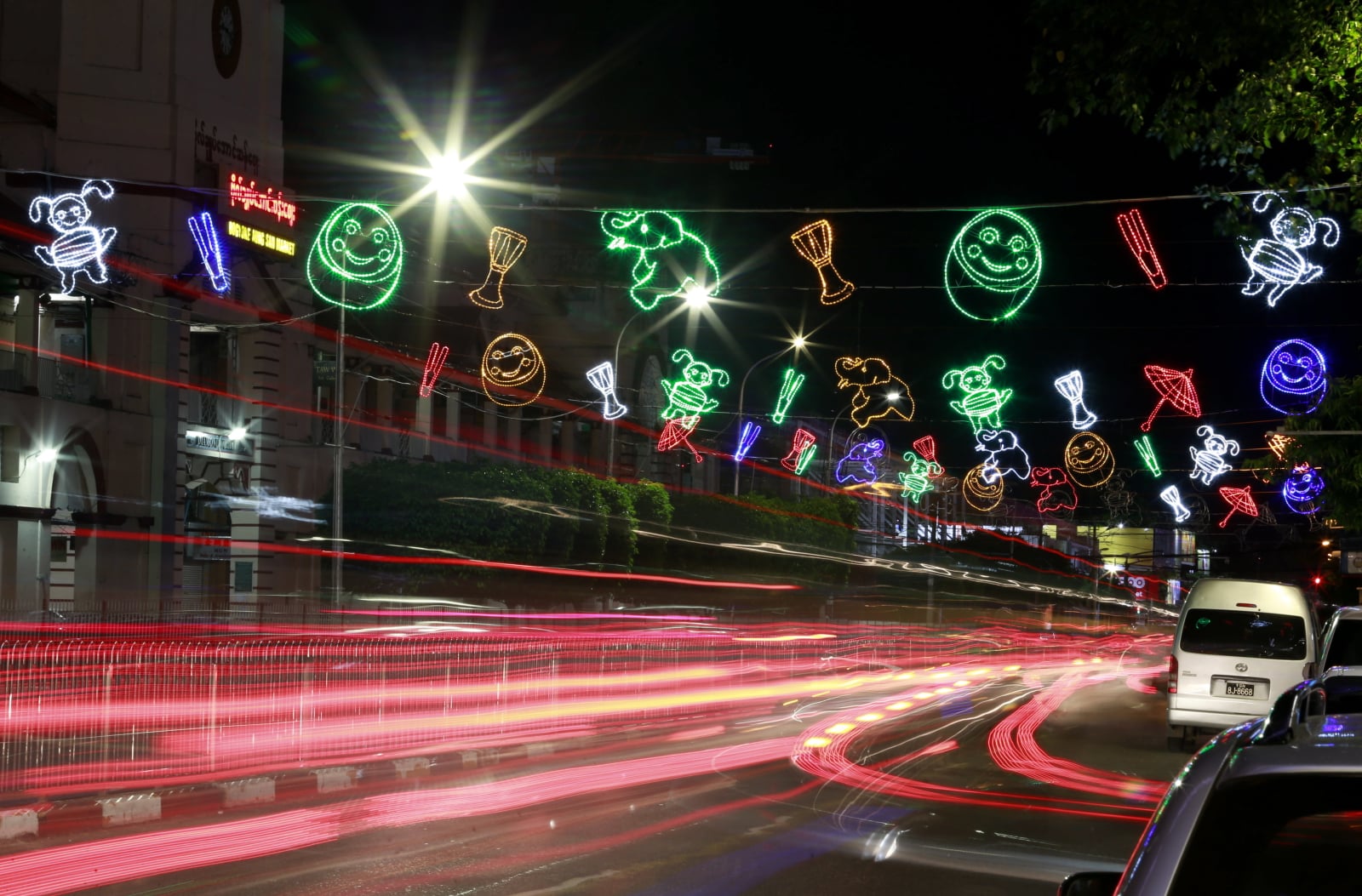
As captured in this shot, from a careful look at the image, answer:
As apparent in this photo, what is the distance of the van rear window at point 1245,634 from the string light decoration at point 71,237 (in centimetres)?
2311

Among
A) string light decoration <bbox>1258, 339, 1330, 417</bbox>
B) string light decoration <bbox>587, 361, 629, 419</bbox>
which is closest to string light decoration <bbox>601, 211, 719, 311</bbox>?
string light decoration <bbox>1258, 339, 1330, 417</bbox>

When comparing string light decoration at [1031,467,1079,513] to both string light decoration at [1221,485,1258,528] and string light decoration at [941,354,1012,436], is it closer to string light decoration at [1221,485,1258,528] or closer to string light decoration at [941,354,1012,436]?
string light decoration at [1221,485,1258,528]

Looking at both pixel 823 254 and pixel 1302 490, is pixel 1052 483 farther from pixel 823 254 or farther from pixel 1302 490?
pixel 823 254

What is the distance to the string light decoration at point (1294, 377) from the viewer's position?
22.9m

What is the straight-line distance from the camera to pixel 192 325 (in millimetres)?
39000

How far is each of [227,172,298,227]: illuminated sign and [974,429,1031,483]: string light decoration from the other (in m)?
19.0

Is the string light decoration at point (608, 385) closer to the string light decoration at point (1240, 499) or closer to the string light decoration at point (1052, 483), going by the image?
the string light decoration at point (1052, 483)

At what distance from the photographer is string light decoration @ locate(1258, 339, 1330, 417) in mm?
22891

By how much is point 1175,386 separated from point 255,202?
2457cm

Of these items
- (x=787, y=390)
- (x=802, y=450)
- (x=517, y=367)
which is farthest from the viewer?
(x=802, y=450)

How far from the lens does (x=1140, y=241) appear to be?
582 inches

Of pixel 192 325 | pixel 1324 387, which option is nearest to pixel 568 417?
pixel 192 325

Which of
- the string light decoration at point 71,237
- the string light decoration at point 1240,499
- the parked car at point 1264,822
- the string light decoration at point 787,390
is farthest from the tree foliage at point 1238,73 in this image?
the string light decoration at point 1240,499

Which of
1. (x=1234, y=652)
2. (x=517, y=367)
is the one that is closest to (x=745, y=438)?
(x=517, y=367)
